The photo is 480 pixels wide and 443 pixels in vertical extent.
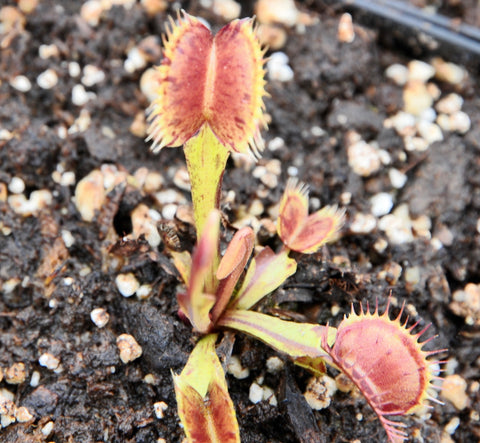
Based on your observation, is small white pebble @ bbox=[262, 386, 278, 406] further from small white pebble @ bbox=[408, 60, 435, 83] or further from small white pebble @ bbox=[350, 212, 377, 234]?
small white pebble @ bbox=[408, 60, 435, 83]

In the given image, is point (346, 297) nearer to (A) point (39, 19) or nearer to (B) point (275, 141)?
(B) point (275, 141)

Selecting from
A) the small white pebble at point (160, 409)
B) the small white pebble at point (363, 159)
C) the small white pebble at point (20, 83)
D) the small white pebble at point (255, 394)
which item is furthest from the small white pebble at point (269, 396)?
the small white pebble at point (20, 83)

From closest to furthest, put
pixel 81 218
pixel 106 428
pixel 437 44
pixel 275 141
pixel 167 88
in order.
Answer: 1. pixel 167 88
2. pixel 106 428
3. pixel 81 218
4. pixel 275 141
5. pixel 437 44

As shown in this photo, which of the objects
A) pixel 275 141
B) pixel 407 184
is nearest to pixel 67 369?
pixel 275 141

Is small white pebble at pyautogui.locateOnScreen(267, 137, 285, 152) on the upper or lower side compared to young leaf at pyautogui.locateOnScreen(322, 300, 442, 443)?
lower

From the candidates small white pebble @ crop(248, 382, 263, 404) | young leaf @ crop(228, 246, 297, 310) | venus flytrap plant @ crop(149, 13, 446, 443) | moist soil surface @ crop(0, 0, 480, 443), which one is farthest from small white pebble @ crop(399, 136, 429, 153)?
small white pebble @ crop(248, 382, 263, 404)

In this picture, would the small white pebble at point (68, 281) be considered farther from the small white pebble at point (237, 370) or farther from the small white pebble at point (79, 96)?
the small white pebble at point (79, 96)

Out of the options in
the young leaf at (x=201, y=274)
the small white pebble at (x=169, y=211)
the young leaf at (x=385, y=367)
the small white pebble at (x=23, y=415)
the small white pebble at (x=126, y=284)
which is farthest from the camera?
the small white pebble at (x=169, y=211)
